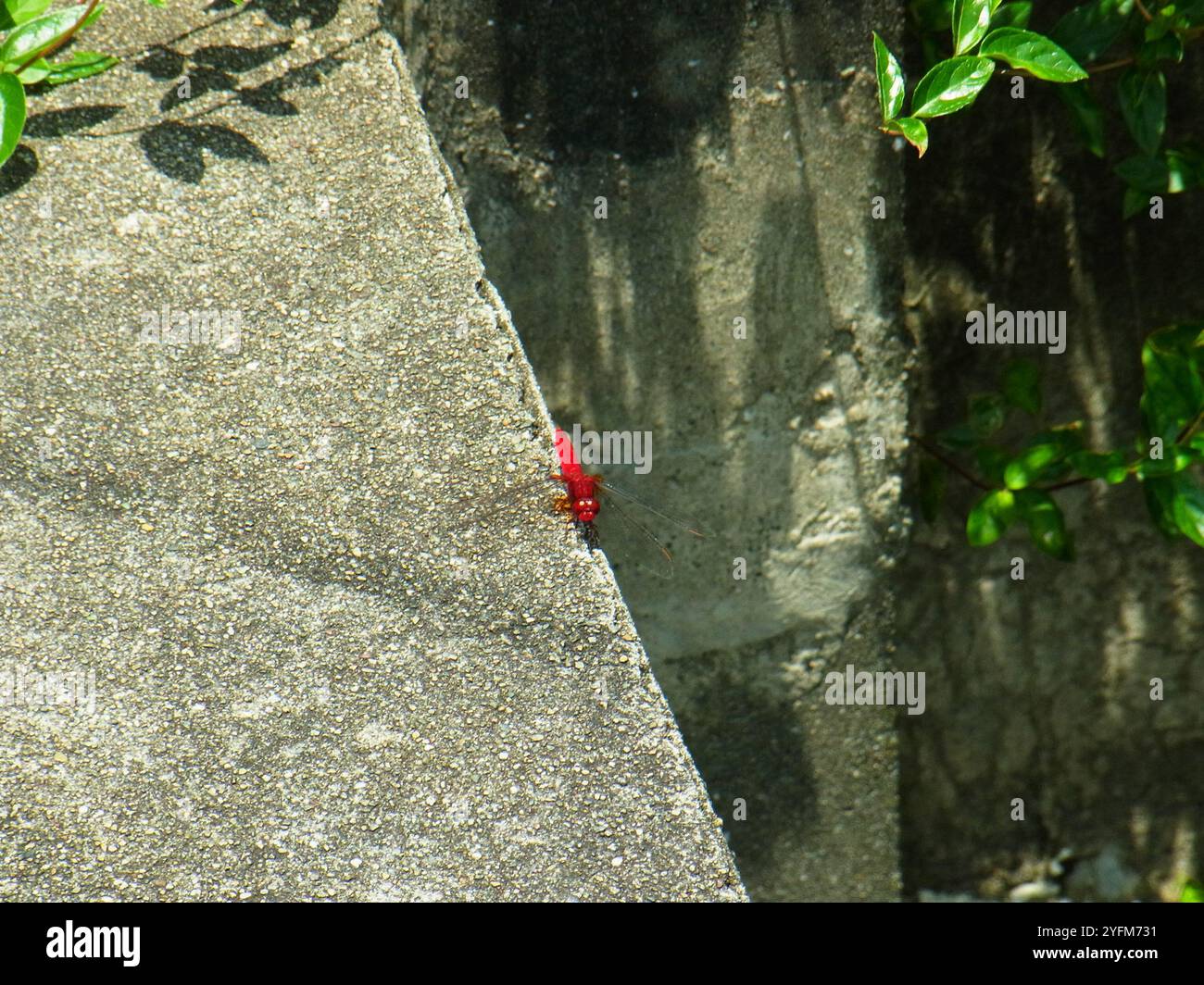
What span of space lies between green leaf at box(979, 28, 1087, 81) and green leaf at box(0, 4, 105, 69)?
135 centimetres

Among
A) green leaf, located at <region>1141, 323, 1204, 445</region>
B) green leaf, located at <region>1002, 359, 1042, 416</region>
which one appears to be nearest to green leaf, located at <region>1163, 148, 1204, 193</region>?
green leaf, located at <region>1141, 323, 1204, 445</region>

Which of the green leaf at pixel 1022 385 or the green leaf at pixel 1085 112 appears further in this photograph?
the green leaf at pixel 1022 385

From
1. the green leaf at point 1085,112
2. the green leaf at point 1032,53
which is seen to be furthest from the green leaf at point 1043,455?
the green leaf at point 1032,53

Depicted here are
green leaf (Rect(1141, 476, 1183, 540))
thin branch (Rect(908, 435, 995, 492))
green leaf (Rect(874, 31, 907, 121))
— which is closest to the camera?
green leaf (Rect(874, 31, 907, 121))

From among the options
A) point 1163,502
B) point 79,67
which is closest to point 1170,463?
point 1163,502

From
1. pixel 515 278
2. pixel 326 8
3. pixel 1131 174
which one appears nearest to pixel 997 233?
pixel 1131 174

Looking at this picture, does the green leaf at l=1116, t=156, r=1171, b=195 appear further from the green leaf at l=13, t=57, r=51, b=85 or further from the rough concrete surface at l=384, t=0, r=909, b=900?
Result: the green leaf at l=13, t=57, r=51, b=85

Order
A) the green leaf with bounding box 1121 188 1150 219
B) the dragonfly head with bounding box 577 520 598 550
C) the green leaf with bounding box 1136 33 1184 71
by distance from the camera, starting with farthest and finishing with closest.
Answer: the green leaf with bounding box 1121 188 1150 219, the green leaf with bounding box 1136 33 1184 71, the dragonfly head with bounding box 577 520 598 550

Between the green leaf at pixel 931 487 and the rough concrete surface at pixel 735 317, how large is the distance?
0.15 metres

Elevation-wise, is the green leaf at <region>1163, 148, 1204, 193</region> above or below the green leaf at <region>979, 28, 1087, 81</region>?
below

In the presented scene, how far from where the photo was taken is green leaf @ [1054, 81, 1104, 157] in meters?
2.38

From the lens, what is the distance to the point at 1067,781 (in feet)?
10.7

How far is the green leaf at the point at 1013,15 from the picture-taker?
2148mm

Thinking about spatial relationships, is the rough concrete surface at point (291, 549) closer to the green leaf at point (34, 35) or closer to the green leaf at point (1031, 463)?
the green leaf at point (34, 35)
